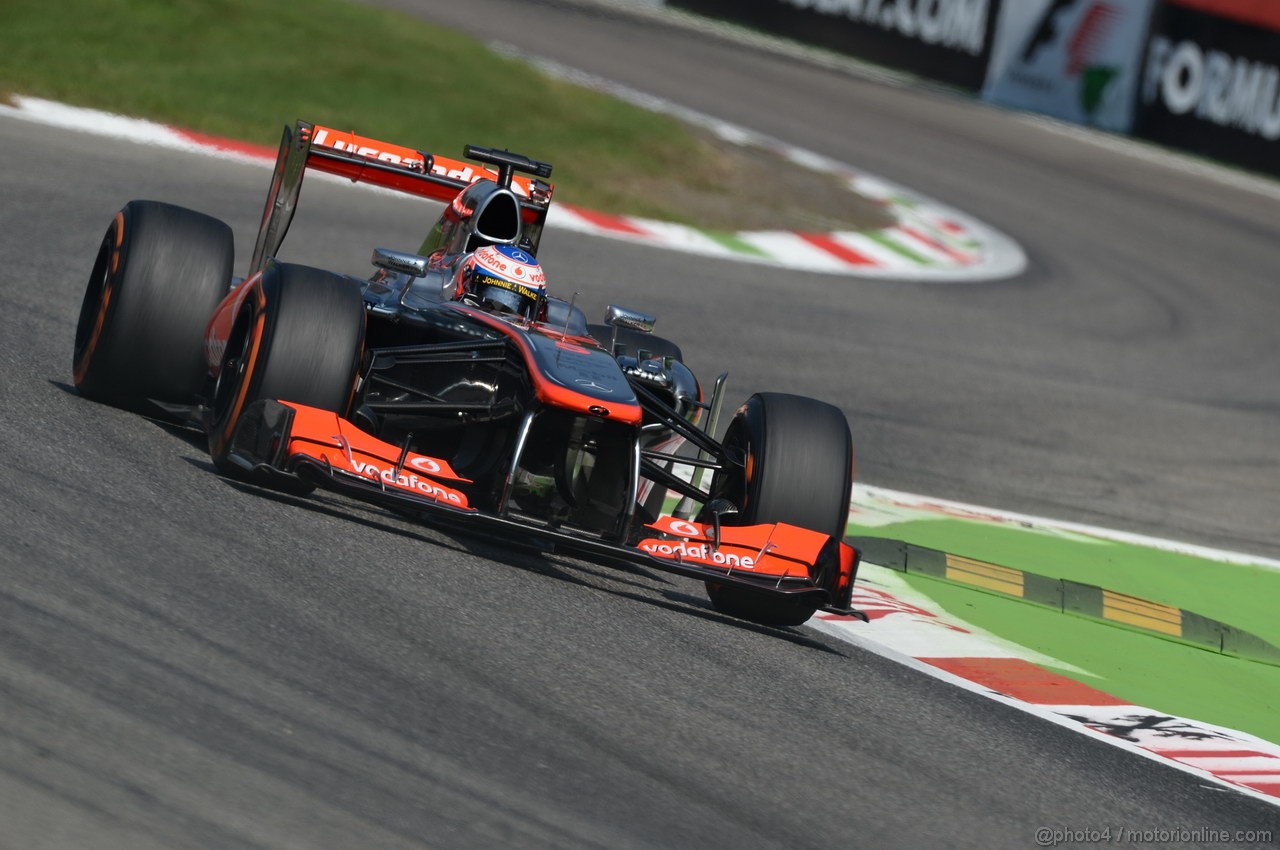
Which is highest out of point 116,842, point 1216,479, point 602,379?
point 602,379

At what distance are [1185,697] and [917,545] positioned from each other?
1.61 meters

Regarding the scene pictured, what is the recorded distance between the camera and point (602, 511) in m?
6.37

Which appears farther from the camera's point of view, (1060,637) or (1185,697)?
(1060,637)

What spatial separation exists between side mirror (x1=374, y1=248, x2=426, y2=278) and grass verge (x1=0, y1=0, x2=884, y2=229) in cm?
804

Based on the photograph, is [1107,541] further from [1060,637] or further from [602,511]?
[602,511]

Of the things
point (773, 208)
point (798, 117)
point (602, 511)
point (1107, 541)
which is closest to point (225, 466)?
point (602, 511)

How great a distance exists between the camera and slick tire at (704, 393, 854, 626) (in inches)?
252

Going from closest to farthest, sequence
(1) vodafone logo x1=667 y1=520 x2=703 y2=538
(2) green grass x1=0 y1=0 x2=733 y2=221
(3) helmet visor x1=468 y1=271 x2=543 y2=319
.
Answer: (1) vodafone logo x1=667 y1=520 x2=703 y2=538, (3) helmet visor x1=468 y1=271 x2=543 y2=319, (2) green grass x1=0 y1=0 x2=733 y2=221

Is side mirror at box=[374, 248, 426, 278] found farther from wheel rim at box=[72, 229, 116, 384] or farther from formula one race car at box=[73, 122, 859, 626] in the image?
wheel rim at box=[72, 229, 116, 384]

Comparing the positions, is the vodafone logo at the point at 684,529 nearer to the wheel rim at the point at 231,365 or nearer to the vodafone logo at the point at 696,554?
the vodafone logo at the point at 696,554

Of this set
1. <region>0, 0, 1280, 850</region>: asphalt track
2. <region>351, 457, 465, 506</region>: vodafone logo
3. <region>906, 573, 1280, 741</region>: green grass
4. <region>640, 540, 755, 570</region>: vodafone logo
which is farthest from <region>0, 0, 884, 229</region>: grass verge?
<region>640, 540, 755, 570</region>: vodafone logo

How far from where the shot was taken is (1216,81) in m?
25.6
